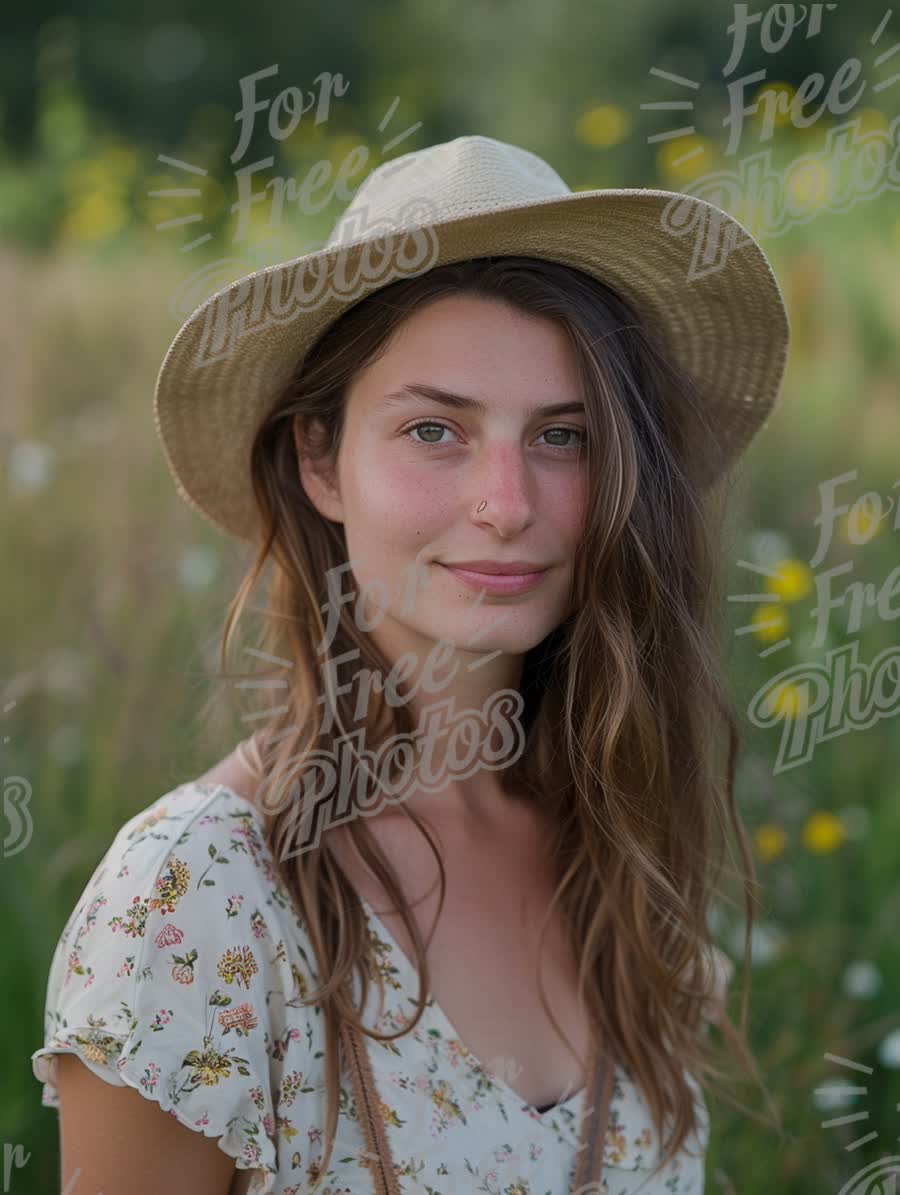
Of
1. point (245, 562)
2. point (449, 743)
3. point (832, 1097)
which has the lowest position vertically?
point (832, 1097)

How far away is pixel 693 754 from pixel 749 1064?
0.44 m

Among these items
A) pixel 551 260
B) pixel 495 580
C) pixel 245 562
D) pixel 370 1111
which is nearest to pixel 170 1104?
pixel 370 1111

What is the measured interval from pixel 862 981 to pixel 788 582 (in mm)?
715

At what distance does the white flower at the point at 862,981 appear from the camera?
7.59 ft

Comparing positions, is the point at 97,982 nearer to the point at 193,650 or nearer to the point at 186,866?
the point at 186,866

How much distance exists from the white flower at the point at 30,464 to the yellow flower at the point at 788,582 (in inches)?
59.0

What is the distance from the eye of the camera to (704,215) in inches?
63.5

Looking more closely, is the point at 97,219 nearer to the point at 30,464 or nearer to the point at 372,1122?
the point at 30,464

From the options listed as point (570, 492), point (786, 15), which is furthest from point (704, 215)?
point (786, 15)

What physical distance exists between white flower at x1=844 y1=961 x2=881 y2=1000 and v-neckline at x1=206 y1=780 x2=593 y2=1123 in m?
0.89

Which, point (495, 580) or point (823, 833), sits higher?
point (495, 580)

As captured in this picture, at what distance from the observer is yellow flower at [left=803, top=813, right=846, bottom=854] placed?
2.40 meters

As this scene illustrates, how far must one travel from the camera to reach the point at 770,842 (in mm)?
2340

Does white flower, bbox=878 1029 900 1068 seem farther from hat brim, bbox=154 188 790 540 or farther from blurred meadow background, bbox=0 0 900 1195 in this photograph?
hat brim, bbox=154 188 790 540
